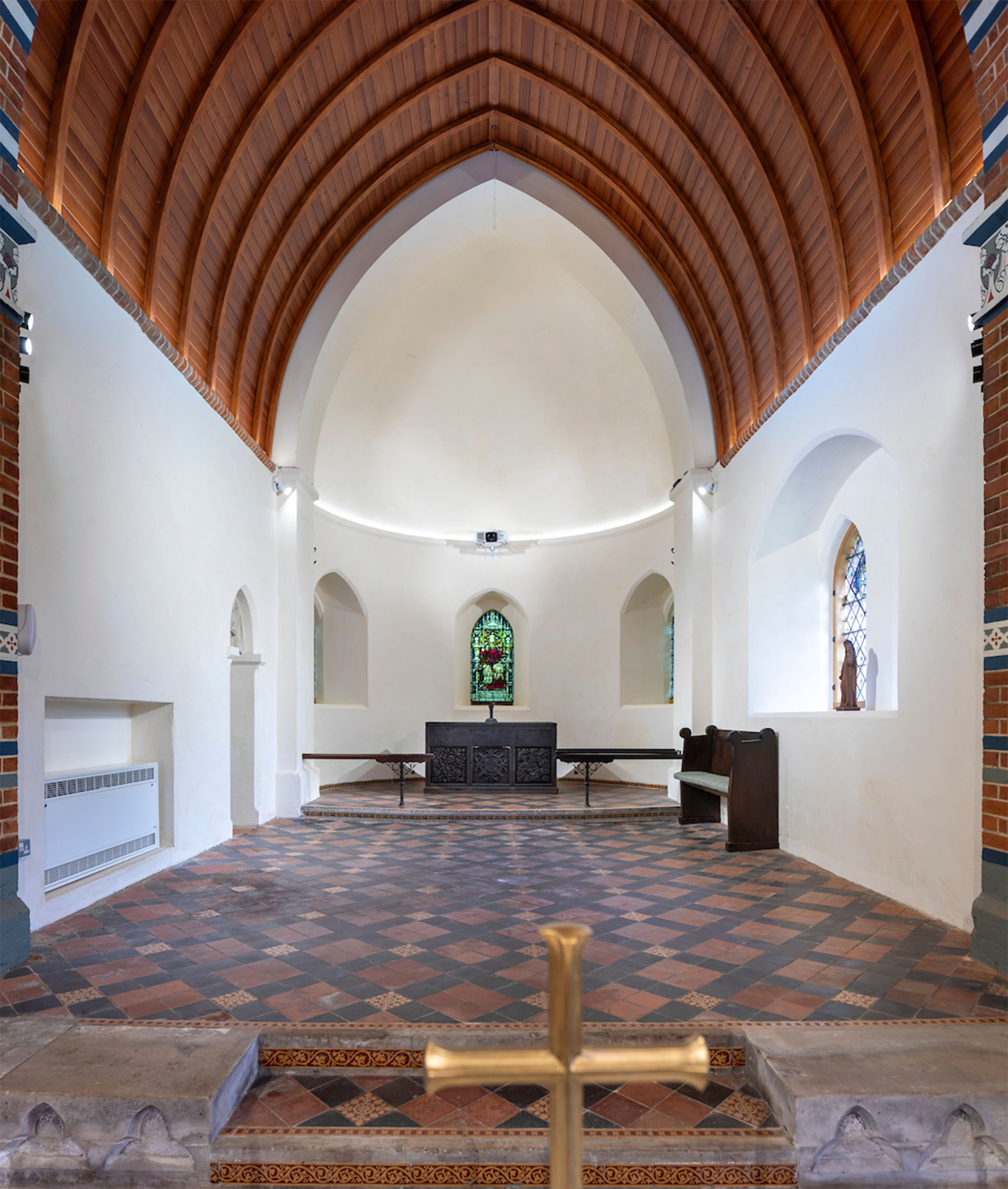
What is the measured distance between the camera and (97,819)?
245 inches

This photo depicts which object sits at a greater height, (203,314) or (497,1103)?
(203,314)

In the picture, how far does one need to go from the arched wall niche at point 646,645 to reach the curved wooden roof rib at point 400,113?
5592 millimetres

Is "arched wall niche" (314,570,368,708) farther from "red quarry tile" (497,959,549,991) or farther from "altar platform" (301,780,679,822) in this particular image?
"red quarry tile" (497,959,549,991)

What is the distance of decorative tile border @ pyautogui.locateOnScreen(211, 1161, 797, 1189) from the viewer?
2910 mm

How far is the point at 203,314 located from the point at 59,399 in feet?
11.8

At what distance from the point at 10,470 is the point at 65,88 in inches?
113

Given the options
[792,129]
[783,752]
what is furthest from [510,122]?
[783,752]

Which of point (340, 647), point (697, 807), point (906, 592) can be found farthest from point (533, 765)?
point (906, 592)

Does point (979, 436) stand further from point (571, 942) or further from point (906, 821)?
point (571, 942)

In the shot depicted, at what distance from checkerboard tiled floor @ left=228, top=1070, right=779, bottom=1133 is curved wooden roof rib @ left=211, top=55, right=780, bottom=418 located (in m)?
7.47

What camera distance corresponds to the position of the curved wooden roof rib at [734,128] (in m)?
8.06

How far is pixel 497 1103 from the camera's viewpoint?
3.19m

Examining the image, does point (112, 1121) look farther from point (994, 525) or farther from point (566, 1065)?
point (994, 525)

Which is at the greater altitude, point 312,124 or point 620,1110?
point 312,124
